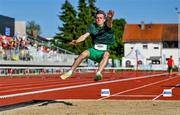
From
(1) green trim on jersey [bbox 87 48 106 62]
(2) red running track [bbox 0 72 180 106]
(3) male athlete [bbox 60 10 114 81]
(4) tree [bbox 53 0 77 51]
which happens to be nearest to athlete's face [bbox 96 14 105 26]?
(3) male athlete [bbox 60 10 114 81]

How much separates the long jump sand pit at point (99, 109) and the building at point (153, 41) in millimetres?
89054

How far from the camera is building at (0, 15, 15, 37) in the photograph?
4653 centimetres

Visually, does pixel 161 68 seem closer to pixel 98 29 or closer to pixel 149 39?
pixel 149 39

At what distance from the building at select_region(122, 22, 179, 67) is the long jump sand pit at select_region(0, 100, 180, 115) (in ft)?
292

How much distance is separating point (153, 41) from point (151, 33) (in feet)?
8.00

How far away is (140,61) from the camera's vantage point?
9425 cm

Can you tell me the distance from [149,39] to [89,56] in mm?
97018

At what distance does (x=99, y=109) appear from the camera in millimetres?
10750

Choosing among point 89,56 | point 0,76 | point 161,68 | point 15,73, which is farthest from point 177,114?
point 161,68

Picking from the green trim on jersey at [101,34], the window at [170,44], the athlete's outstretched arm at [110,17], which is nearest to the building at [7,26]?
the green trim on jersey at [101,34]

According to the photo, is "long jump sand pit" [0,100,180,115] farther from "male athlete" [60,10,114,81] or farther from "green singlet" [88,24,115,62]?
"green singlet" [88,24,115,62]

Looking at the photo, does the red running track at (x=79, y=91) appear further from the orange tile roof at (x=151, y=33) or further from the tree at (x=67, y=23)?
the orange tile roof at (x=151, y=33)

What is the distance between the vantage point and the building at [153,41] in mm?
103812

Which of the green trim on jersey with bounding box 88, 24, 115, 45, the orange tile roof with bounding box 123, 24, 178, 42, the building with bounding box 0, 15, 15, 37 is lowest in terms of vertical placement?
the green trim on jersey with bounding box 88, 24, 115, 45
